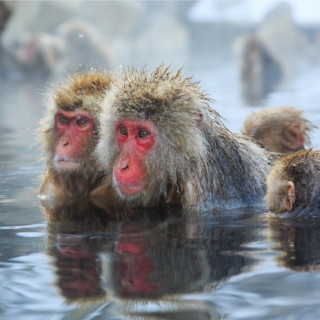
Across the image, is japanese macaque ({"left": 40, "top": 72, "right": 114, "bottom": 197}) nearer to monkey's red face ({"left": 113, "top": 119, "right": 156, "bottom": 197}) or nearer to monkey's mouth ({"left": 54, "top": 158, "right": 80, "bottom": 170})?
monkey's mouth ({"left": 54, "top": 158, "right": 80, "bottom": 170})

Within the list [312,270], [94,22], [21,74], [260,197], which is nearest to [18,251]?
[312,270]

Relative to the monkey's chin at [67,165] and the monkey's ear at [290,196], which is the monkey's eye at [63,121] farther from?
the monkey's ear at [290,196]

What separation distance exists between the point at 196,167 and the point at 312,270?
5.06ft

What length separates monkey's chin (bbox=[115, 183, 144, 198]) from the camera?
14.3ft

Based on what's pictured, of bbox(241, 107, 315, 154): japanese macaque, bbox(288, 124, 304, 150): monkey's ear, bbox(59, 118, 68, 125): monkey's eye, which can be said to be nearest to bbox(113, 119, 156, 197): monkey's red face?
bbox(59, 118, 68, 125): monkey's eye

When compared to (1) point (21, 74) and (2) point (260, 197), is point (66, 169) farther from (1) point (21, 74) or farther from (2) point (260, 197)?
(1) point (21, 74)

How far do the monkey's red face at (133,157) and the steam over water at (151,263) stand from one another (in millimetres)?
230

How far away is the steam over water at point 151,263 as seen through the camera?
271cm

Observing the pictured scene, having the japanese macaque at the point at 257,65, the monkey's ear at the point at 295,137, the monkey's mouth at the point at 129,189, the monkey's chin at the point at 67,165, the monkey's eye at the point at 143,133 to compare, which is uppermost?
the japanese macaque at the point at 257,65

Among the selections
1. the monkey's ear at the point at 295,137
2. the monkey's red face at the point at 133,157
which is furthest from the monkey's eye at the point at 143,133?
the monkey's ear at the point at 295,137

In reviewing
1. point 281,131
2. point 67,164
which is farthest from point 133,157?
point 281,131

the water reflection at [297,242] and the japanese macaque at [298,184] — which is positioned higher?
the japanese macaque at [298,184]

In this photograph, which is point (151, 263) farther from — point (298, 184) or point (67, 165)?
point (67, 165)

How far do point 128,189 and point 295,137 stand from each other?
2.38 m
